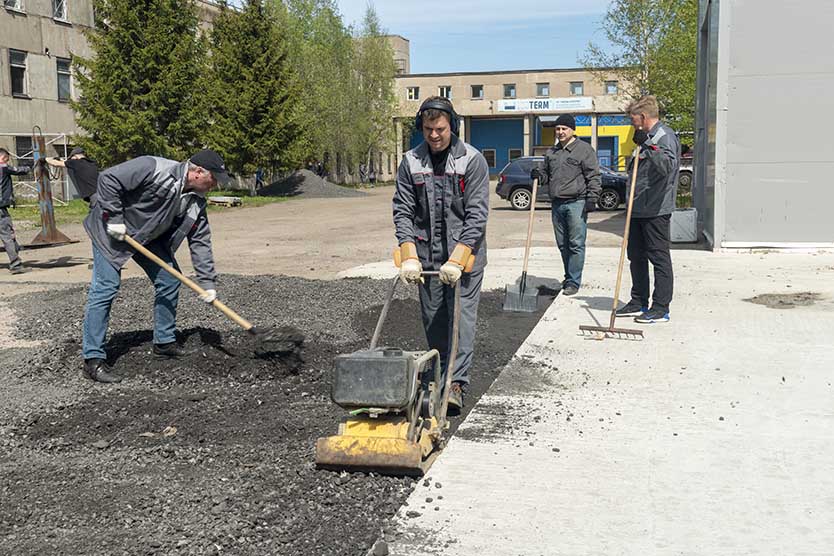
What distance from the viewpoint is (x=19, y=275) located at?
41.9 feet

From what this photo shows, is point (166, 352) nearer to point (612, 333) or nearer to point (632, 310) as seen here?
point (612, 333)

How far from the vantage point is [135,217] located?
626cm

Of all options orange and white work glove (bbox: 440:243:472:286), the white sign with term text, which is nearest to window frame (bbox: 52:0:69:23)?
orange and white work glove (bbox: 440:243:472:286)

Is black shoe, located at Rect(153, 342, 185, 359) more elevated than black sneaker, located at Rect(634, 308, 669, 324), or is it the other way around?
black sneaker, located at Rect(634, 308, 669, 324)

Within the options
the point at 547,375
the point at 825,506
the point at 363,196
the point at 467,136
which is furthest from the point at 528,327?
the point at 467,136

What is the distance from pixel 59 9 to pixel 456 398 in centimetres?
3460

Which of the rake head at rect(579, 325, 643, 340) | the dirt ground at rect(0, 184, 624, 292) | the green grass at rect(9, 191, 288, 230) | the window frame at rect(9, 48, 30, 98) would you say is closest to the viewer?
the rake head at rect(579, 325, 643, 340)

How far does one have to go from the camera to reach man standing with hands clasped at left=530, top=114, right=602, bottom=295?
9363 millimetres

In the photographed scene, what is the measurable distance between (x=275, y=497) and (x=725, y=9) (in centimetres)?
1110

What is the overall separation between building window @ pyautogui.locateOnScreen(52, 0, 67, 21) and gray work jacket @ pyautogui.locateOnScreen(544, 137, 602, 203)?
30.5 meters

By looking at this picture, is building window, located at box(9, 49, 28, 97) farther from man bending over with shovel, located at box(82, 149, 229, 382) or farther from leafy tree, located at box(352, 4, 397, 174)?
man bending over with shovel, located at box(82, 149, 229, 382)

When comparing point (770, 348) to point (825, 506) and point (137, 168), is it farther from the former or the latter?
point (137, 168)

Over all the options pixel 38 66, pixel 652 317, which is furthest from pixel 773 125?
pixel 38 66

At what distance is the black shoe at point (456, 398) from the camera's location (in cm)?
510
